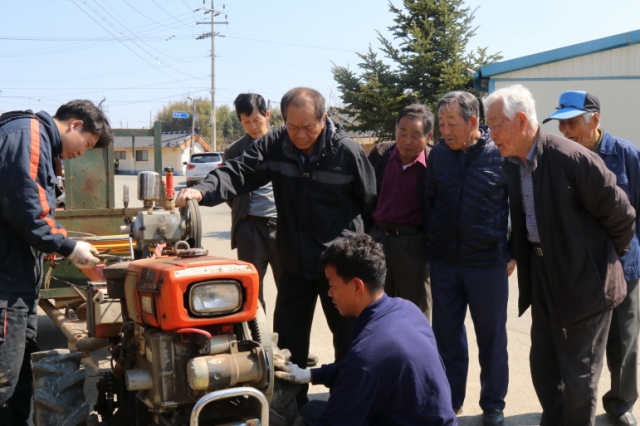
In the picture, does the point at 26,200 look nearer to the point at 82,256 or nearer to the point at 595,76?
the point at 82,256

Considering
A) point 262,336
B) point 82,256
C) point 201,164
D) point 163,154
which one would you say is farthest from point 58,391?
point 163,154

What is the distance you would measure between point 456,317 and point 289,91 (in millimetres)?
1812

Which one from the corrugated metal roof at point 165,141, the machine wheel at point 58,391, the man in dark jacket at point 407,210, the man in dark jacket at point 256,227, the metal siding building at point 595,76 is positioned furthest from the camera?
the corrugated metal roof at point 165,141

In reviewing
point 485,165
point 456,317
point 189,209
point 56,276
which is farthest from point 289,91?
point 56,276

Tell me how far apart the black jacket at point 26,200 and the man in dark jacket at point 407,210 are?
85.2 inches

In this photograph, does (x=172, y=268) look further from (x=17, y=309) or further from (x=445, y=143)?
(x=445, y=143)

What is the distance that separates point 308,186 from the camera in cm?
414

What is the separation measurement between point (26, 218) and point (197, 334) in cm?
106

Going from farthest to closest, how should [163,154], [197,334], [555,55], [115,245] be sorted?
[163,154] → [555,55] → [115,245] → [197,334]

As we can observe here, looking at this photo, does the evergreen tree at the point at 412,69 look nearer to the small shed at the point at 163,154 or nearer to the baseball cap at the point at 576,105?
the baseball cap at the point at 576,105

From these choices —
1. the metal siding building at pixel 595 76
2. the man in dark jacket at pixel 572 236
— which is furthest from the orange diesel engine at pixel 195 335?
the metal siding building at pixel 595 76

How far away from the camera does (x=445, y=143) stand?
181 inches

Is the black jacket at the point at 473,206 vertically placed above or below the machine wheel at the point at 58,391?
above

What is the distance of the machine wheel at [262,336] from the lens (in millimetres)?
3061
